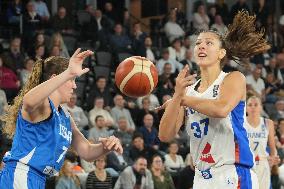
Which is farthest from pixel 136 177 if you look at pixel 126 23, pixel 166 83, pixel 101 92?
pixel 126 23

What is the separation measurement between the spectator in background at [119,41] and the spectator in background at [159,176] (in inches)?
181

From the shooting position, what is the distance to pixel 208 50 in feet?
20.0

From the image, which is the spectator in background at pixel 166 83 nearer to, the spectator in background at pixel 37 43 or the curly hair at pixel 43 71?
the spectator in background at pixel 37 43

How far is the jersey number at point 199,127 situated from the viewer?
596 centimetres

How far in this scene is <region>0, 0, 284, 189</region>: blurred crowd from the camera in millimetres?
11477

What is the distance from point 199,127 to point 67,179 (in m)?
4.78

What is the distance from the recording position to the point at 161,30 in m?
18.0

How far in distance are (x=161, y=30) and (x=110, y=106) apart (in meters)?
4.43

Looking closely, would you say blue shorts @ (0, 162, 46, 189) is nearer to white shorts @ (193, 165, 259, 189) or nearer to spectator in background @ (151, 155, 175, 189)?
white shorts @ (193, 165, 259, 189)

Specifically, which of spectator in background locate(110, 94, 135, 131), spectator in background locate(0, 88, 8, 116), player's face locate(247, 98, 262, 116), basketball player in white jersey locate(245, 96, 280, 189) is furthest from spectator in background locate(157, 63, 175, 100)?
player's face locate(247, 98, 262, 116)

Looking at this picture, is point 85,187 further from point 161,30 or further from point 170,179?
point 161,30

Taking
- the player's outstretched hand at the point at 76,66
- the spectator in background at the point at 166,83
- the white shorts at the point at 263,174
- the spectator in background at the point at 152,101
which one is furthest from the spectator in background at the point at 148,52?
the player's outstretched hand at the point at 76,66

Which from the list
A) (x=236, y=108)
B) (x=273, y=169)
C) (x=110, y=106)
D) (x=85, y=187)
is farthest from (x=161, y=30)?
(x=236, y=108)

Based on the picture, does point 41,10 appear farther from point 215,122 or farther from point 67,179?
point 215,122
